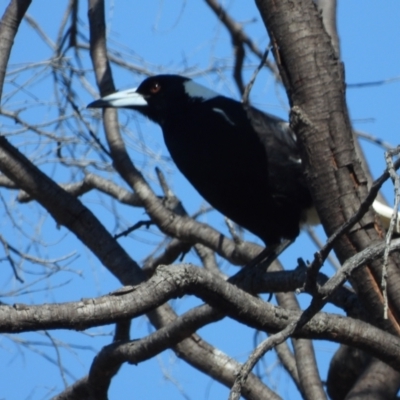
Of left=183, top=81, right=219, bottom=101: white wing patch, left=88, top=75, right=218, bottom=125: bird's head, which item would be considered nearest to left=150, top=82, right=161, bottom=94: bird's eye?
left=88, top=75, right=218, bottom=125: bird's head

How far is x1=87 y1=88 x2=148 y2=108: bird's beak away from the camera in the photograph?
4.00 m

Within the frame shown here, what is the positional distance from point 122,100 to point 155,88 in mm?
281

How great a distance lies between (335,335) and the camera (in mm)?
2146

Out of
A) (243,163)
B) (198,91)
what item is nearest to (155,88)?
(198,91)

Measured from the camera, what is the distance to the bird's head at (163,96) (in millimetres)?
4199

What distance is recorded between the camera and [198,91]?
4.28m

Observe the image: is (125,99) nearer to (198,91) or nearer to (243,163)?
(198,91)

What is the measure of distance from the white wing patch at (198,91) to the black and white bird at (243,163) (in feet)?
0.26

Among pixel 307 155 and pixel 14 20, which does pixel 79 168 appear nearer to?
pixel 14 20

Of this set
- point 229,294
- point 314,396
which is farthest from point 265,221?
point 229,294

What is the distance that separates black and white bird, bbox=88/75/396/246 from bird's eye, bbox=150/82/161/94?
10.6 inches

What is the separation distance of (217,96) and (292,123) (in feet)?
5.00

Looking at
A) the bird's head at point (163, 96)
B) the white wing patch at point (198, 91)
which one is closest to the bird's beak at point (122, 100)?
the bird's head at point (163, 96)

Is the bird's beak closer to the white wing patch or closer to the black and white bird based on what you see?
the black and white bird
